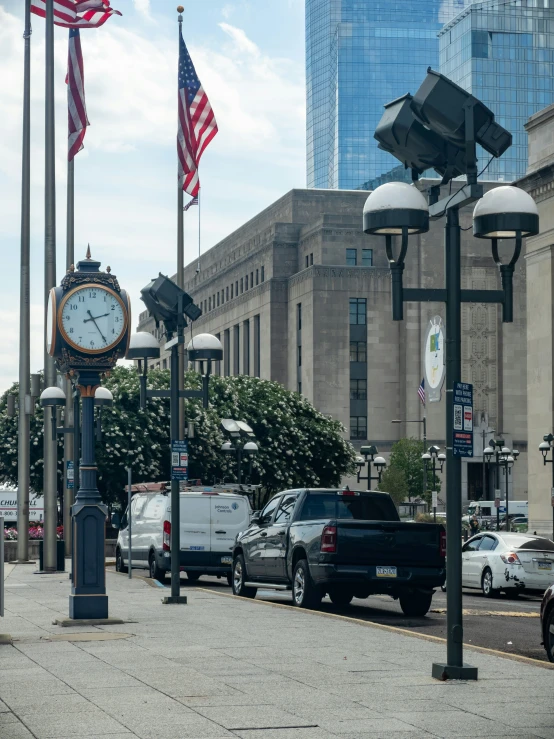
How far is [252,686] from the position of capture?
→ 10.4m

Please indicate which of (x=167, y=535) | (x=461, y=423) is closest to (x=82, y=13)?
(x=167, y=535)

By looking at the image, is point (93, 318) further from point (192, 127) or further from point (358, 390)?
point (358, 390)

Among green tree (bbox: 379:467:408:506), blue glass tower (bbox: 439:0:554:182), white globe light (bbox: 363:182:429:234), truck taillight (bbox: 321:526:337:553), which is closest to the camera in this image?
white globe light (bbox: 363:182:429:234)

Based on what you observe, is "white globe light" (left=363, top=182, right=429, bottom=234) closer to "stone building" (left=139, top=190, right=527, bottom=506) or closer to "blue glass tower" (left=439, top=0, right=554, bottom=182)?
"stone building" (left=139, top=190, right=527, bottom=506)

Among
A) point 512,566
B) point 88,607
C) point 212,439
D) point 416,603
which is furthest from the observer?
point 212,439

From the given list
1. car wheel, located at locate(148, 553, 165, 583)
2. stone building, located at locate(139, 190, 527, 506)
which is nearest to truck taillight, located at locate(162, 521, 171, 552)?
car wheel, located at locate(148, 553, 165, 583)

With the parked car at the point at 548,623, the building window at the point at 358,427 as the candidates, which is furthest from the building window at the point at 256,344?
the parked car at the point at 548,623

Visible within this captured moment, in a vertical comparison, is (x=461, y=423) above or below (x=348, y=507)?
above

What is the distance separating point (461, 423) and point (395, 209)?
1.90 meters

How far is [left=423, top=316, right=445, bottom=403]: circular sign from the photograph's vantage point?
97.5 meters

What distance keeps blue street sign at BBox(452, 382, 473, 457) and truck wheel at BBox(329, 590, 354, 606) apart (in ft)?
31.8

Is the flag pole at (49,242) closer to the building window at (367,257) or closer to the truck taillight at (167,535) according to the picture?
the truck taillight at (167,535)

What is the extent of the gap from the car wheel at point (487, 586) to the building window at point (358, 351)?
8077 centimetres

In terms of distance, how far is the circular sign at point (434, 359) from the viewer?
320 feet
